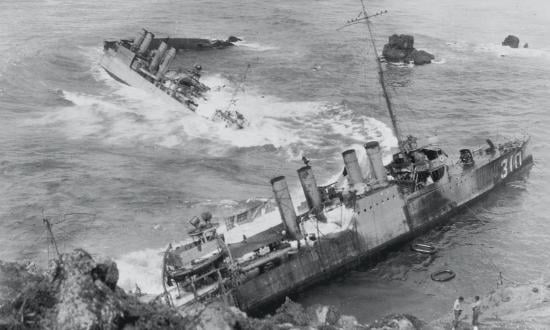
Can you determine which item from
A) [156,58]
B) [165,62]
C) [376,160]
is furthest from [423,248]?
[156,58]

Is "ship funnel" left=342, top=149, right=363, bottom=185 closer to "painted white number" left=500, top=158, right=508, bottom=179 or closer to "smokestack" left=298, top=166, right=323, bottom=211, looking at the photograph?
"smokestack" left=298, top=166, right=323, bottom=211

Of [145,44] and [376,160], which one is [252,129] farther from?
[376,160]

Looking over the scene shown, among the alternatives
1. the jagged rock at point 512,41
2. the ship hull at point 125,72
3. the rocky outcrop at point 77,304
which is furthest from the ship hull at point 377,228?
the jagged rock at point 512,41

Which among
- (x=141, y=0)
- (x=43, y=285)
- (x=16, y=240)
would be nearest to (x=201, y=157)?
(x=16, y=240)

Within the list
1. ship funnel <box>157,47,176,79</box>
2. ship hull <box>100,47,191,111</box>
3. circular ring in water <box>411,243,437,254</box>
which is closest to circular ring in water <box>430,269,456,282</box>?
circular ring in water <box>411,243,437,254</box>

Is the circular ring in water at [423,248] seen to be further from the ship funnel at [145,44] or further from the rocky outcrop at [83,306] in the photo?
the ship funnel at [145,44]
